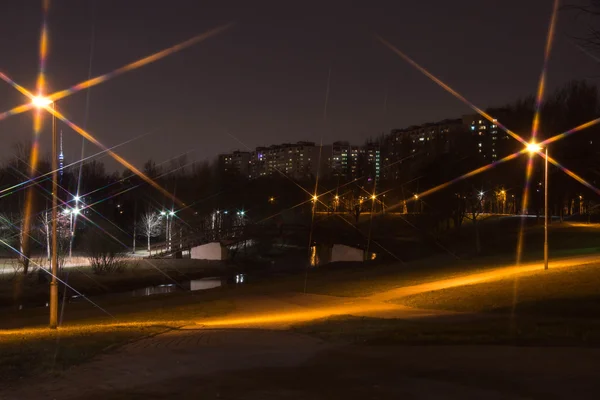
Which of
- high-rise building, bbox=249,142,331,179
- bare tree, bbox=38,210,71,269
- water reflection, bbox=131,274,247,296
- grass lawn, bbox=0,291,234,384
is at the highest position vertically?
high-rise building, bbox=249,142,331,179

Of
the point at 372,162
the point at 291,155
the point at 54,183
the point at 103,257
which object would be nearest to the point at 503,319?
the point at 54,183

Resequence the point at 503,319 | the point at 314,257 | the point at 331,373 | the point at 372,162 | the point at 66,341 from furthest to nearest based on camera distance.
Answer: the point at 372,162
the point at 314,257
the point at 503,319
the point at 66,341
the point at 331,373

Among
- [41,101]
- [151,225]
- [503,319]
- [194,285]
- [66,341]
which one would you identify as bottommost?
[194,285]

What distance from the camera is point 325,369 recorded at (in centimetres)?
848

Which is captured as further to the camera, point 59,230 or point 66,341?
point 59,230

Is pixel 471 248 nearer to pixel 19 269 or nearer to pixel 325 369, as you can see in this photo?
pixel 19 269

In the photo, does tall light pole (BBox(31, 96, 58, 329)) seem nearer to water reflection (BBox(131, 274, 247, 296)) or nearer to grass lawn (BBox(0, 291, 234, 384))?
grass lawn (BBox(0, 291, 234, 384))

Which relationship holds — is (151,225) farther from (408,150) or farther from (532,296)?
(532,296)

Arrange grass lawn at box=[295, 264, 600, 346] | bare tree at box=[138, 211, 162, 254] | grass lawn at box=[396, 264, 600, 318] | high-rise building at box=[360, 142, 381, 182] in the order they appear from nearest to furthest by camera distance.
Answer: grass lawn at box=[295, 264, 600, 346]
grass lawn at box=[396, 264, 600, 318]
bare tree at box=[138, 211, 162, 254]
high-rise building at box=[360, 142, 381, 182]

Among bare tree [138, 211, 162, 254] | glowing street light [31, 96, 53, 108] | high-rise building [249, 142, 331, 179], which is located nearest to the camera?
glowing street light [31, 96, 53, 108]

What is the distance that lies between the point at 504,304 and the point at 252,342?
9062mm

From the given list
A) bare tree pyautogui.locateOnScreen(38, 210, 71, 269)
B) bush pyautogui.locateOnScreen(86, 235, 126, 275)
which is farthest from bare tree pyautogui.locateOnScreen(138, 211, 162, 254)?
bare tree pyautogui.locateOnScreen(38, 210, 71, 269)

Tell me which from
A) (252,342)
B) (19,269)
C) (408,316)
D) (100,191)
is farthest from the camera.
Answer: (100,191)

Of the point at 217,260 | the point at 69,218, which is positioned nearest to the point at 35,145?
the point at 69,218
